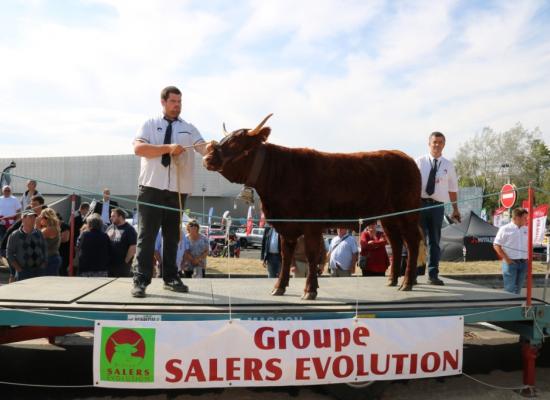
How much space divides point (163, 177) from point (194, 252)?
340cm

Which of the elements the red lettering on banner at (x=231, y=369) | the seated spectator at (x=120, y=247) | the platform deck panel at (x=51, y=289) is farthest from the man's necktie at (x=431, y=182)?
the seated spectator at (x=120, y=247)

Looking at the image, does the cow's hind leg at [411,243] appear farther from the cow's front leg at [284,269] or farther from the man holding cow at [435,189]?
the cow's front leg at [284,269]

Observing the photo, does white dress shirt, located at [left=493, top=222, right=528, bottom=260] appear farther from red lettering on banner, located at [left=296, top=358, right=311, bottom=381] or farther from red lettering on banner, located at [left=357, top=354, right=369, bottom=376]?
red lettering on banner, located at [left=296, top=358, right=311, bottom=381]

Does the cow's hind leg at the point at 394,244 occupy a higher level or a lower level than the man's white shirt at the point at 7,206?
lower

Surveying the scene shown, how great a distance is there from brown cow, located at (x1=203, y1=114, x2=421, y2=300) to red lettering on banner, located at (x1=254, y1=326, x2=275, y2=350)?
80 cm

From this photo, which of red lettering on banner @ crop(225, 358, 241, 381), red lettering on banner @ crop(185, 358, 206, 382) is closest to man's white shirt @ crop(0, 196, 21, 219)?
red lettering on banner @ crop(185, 358, 206, 382)

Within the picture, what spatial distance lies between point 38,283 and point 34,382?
996 mm

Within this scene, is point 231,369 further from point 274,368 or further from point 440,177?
point 440,177

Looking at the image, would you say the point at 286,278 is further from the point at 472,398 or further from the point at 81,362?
the point at 81,362

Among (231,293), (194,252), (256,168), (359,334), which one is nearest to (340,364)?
(359,334)

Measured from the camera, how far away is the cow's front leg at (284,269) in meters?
4.87

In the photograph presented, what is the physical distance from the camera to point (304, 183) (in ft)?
15.9

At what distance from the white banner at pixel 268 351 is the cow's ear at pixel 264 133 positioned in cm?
180

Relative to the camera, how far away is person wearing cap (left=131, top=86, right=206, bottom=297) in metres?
4.55
